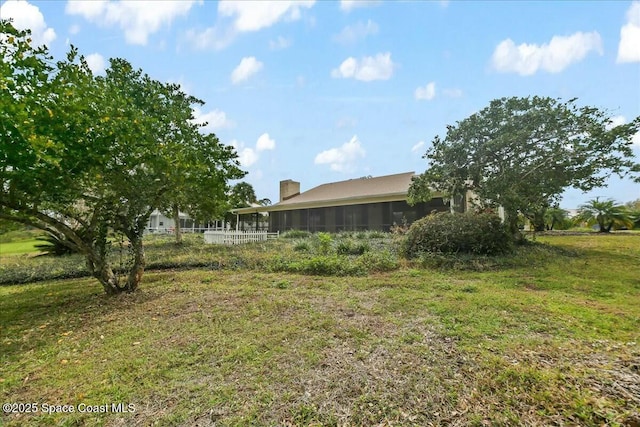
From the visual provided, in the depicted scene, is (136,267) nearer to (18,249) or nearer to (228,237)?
(228,237)

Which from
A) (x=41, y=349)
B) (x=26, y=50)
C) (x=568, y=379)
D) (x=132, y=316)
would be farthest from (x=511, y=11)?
(x=41, y=349)

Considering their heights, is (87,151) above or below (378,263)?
above

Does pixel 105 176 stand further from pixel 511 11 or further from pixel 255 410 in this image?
pixel 511 11

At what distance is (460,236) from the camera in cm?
980

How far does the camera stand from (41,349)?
438cm

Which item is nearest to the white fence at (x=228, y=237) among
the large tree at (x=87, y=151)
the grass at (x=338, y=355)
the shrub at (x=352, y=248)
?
the shrub at (x=352, y=248)

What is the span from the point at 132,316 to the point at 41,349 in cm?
119

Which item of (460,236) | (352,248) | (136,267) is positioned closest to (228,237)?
(352,248)

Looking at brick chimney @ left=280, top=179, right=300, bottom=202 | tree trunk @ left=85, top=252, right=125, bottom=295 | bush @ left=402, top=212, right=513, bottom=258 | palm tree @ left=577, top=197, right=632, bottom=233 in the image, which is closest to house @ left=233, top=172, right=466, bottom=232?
brick chimney @ left=280, top=179, right=300, bottom=202

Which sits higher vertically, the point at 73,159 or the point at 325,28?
the point at 325,28

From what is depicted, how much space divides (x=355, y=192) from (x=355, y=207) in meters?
1.26

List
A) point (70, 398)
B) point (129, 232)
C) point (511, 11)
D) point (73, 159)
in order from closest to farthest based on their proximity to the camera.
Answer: point (70, 398), point (73, 159), point (129, 232), point (511, 11)

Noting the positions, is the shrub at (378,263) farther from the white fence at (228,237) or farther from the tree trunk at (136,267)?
the white fence at (228,237)

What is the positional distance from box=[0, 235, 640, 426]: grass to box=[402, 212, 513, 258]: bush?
10.3ft
